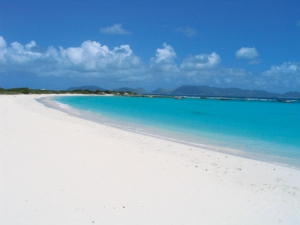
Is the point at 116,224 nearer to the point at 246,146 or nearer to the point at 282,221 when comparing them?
the point at 282,221

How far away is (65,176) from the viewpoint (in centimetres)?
602

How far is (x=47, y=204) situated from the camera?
461 cm

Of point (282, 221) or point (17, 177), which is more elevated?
point (17, 177)

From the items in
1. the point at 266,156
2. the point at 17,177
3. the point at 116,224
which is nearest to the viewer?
the point at 116,224

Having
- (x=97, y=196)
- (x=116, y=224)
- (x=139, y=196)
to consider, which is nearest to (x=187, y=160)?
(x=139, y=196)

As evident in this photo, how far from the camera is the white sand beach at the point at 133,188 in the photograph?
4480mm

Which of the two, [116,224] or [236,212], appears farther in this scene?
[236,212]

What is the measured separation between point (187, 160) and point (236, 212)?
12.4 feet

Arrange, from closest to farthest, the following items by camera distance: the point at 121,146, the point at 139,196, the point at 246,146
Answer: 1. the point at 139,196
2. the point at 121,146
3. the point at 246,146

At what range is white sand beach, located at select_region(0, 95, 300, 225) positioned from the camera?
4.48 meters

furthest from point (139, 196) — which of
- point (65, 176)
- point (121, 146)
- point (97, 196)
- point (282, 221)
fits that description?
point (121, 146)

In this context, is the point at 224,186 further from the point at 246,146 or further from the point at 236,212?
the point at 246,146

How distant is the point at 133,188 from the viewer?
5652mm

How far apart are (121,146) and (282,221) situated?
643cm
